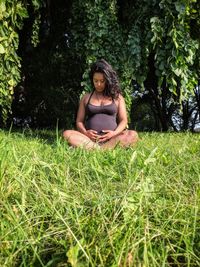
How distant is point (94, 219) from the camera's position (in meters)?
1.39

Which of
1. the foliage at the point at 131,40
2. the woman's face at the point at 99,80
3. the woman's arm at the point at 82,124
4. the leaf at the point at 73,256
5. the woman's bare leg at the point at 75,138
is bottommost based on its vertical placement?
the leaf at the point at 73,256

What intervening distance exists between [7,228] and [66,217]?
0.19 m

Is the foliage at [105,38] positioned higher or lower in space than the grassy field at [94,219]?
higher

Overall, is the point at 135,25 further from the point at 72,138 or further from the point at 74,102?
the point at 74,102

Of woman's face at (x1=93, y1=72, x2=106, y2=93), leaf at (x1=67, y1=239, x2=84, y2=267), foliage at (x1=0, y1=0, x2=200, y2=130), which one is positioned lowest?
leaf at (x1=67, y1=239, x2=84, y2=267)

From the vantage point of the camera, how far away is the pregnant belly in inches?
175

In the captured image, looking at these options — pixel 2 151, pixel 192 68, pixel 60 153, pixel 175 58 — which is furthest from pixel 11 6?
pixel 2 151

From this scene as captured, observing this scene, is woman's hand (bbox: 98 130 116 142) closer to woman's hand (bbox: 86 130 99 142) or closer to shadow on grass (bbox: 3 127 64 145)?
woman's hand (bbox: 86 130 99 142)

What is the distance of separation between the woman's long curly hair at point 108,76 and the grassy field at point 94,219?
244 cm

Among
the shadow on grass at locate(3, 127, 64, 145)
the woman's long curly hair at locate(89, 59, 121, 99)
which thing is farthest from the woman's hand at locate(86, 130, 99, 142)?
the woman's long curly hair at locate(89, 59, 121, 99)

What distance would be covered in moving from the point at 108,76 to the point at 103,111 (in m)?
0.37

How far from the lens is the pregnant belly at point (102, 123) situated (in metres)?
4.44

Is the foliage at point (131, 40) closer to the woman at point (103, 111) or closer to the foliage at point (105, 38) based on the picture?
the foliage at point (105, 38)

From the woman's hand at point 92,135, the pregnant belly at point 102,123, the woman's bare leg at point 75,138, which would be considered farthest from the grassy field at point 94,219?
the pregnant belly at point 102,123
